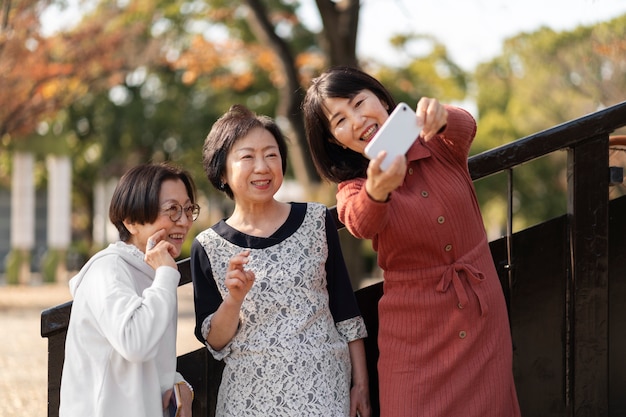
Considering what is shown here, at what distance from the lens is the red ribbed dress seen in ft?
8.70

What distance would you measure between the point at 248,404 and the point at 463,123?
1.12 meters

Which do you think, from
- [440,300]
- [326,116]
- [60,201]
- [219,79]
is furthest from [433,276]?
[60,201]

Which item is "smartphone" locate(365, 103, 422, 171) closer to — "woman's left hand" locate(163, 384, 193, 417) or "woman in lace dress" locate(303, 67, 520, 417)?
"woman in lace dress" locate(303, 67, 520, 417)

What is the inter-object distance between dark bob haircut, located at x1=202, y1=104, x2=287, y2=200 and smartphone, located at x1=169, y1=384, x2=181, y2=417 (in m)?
0.71

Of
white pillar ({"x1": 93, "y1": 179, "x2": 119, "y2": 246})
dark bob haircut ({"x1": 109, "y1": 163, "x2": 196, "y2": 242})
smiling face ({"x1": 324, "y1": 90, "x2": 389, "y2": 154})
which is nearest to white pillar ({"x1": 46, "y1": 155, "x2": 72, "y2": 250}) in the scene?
white pillar ({"x1": 93, "y1": 179, "x2": 119, "y2": 246})

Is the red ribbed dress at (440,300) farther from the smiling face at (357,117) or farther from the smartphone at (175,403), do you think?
the smartphone at (175,403)

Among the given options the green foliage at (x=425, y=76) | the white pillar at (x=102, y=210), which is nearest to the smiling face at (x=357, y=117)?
the green foliage at (x=425, y=76)

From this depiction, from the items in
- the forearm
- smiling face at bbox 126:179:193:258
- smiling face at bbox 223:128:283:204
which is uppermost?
smiling face at bbox 223:128:283:204

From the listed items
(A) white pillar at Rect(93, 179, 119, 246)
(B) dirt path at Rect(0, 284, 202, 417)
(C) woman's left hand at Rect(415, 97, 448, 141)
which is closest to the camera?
(C) woman's left hand at Rect(415, 97, 448, 141)

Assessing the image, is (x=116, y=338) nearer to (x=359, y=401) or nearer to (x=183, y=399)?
(x=183, y=399)

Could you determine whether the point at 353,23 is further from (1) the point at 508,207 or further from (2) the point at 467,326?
(2) the point at 467,326

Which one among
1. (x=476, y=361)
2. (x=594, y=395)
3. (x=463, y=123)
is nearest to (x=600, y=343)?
(x=594, y=395)

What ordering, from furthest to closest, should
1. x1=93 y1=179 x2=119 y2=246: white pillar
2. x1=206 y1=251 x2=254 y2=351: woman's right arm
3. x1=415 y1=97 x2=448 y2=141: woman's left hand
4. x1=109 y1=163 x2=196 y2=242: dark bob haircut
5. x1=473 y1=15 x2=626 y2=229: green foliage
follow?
1. x1=93 y1=179 x2=119 y2=246: white pillar
2. x1=473 y1=15 x2=626 y2=229: green foliage
3. x1=109 y1=163 x2=196 y2=242: dark bob haircut
4. x1=206 y1=251 x2=254 y2=351: woman's right arm
5. x1=415 y1=97 x2=448 y2=141: woman's left hand

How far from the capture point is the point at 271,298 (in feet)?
9.32
